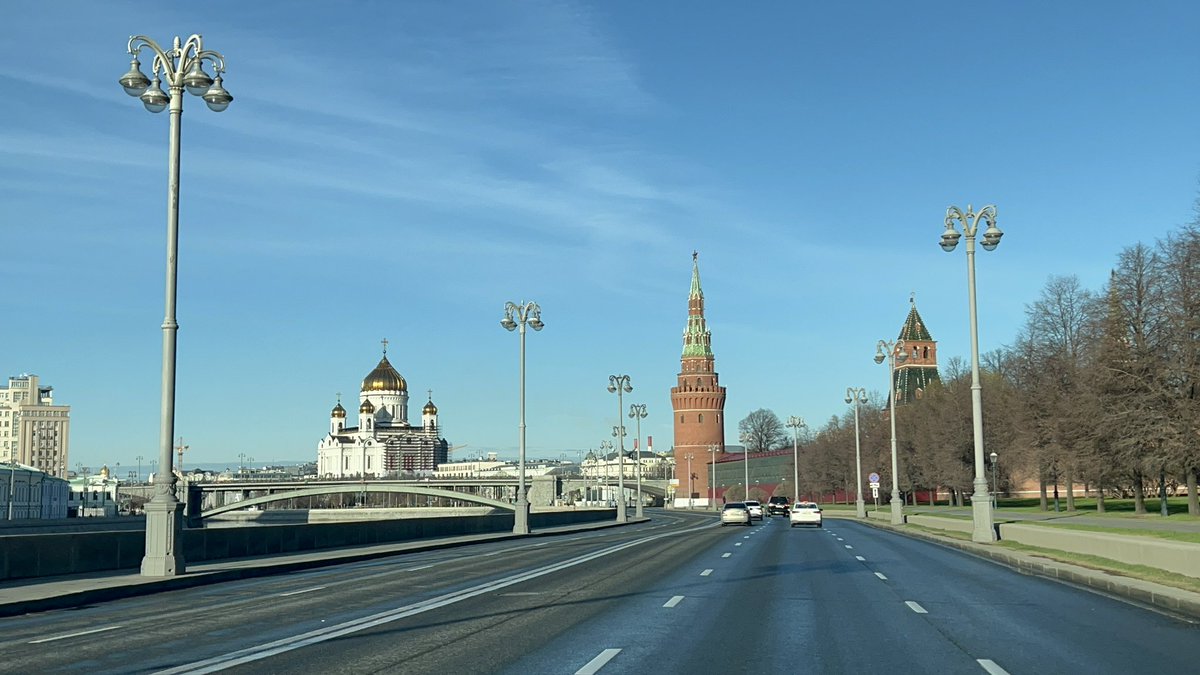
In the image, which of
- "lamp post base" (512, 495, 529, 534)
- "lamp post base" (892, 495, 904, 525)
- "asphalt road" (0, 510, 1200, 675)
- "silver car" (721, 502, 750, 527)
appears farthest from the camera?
"silver car" (721, 502, 750, 527)

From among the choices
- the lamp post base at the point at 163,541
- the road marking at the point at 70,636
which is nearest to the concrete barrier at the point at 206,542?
the lamp post base at the point at 163,541

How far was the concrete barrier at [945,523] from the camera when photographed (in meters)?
45.6

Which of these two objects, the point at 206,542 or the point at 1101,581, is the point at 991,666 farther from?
the point at 206,542

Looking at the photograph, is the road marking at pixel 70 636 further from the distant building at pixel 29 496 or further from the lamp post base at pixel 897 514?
the distant building at pixel 29 496

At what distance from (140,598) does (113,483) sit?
616 feet

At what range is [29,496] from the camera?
109 metres

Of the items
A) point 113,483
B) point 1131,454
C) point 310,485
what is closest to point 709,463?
point 310,485

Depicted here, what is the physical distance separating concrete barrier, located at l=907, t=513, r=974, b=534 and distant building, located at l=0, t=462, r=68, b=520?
69.5 metres

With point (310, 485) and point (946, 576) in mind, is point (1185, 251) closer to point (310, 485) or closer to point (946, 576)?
point (946, 576)

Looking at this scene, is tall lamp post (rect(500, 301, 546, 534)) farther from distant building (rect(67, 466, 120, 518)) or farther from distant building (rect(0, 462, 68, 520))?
distant building (rect(67, 466, 120, 518))

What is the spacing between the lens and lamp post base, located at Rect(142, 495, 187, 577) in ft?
70.0

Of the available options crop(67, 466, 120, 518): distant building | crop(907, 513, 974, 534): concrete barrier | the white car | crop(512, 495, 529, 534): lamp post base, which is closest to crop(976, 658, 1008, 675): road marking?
crop(907, 513, 974, 534): concrete barrier

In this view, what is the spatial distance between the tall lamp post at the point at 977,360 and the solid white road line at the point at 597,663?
24.5 m

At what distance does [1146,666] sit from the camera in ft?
35.8
